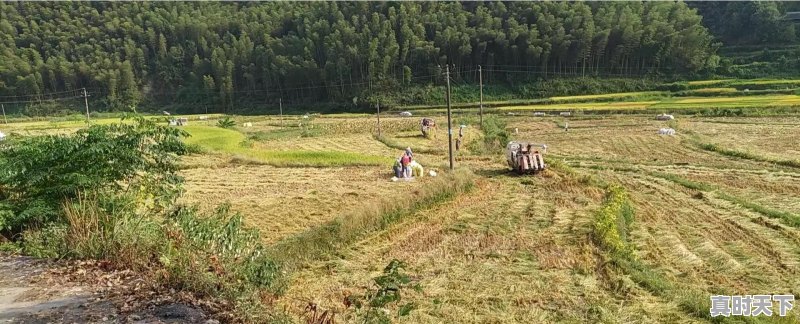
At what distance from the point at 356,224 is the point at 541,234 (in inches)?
156

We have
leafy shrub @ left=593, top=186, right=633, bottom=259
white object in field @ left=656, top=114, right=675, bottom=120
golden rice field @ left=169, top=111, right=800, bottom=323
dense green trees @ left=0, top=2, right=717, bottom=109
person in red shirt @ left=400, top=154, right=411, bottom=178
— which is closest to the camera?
golden rice field @ left=169, top=111, right=800, bottom=323

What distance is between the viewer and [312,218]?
1153cm

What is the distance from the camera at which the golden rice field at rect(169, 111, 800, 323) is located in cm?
729

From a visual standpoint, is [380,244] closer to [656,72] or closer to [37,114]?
[656,72]

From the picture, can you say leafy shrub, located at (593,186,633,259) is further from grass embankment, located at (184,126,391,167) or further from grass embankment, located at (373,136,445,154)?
grass embankment, located at (373,136,445,154)

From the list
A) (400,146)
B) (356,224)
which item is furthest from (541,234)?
(400,146)

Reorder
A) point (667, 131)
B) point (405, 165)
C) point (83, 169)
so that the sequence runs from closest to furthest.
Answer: point (83, 169) < point (405, 165) < point (667, 131)

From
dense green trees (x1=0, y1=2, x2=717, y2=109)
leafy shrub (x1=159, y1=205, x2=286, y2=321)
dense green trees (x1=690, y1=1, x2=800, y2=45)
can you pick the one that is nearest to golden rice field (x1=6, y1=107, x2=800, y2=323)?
leafy shrub (x1=159, y1=205, x2=286, y2=321)

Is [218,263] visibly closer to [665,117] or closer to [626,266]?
[626,266]

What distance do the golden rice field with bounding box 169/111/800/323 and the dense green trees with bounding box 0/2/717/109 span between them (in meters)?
43.2

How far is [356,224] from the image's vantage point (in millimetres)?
10789

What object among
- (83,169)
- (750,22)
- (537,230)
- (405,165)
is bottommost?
(537,230)
